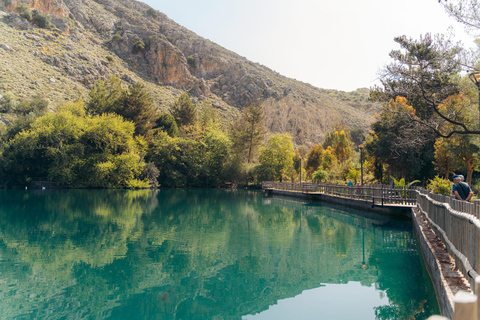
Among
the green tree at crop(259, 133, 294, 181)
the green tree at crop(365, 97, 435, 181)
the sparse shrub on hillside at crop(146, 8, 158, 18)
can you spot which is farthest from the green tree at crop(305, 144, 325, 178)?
the sparse shrub on hillside at crop(146, 8, 158, 18)

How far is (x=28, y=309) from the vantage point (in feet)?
22.3

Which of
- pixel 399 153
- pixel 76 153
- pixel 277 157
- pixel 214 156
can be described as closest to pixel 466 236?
pixel 399 153

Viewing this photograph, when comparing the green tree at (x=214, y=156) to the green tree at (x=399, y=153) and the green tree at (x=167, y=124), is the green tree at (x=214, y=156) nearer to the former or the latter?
the green tree at (x=167, y=124)

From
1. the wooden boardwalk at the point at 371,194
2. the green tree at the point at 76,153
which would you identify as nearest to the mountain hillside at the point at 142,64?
the green tree at the point at 76,153

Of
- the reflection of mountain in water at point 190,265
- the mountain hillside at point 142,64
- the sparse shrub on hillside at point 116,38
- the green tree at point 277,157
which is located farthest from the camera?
the sparse shrub on hillside at point 116,38

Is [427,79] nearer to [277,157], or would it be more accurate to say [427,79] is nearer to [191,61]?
[277,157]

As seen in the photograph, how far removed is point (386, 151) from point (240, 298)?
26.2m

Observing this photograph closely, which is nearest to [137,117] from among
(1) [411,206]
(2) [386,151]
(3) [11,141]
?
(3) [11,141]

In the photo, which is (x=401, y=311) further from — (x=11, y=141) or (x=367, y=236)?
(x=11, y=141)

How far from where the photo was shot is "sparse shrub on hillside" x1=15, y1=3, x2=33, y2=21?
73.9 meters

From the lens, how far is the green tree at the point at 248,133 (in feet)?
189

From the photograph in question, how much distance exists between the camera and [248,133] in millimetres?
57719

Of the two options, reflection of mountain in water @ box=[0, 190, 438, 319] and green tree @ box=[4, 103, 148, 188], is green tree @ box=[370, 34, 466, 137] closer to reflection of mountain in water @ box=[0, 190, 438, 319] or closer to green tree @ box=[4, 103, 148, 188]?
reflection of mountain in water @ box=[0, 190, 438, 319]

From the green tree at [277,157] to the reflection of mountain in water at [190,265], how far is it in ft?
108
